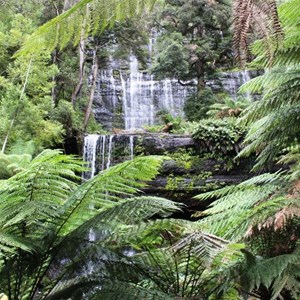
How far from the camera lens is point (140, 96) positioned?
13.6m

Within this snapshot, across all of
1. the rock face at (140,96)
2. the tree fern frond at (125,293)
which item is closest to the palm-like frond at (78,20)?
the tree fern frond at (125,293)

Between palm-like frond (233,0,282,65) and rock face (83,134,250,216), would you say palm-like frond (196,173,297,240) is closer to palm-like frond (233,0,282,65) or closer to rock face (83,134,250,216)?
palm-like frond (233,0,282,65)

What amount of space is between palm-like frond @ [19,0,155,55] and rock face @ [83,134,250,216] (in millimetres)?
6860

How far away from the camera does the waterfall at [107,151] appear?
8805 mm

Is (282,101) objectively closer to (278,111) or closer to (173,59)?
(278,111)

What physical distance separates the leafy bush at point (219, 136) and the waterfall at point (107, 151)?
5.49 ft

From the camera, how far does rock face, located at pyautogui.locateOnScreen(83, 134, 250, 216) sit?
796cm

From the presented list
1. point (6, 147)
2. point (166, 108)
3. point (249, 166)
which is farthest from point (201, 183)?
point (166, 108)

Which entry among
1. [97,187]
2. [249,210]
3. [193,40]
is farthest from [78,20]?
[193,40]

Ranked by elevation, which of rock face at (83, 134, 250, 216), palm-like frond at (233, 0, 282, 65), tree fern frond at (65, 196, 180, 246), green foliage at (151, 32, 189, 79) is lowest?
rock face at (83, 134, 250, 216)

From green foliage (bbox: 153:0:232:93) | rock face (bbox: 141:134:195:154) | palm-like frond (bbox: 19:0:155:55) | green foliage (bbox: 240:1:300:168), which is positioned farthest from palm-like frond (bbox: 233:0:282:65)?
green foliage (bbox: 153:0:232:93)

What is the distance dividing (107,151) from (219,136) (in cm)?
279

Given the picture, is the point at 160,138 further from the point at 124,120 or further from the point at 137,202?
the point at 137,202

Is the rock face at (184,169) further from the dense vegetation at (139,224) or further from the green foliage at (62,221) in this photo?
the green foliage at (62,221)
